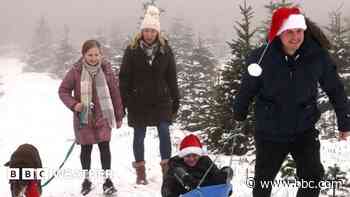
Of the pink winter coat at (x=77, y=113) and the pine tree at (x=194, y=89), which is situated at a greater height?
the pine tree at (x=194, y=89)

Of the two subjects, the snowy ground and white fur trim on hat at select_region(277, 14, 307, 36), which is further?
the snowy ground

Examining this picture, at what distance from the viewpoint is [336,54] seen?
56.1ft

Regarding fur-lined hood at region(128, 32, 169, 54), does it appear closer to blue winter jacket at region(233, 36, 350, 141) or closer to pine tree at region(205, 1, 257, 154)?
blue winter jacket at region(233, 36, 350, 141)

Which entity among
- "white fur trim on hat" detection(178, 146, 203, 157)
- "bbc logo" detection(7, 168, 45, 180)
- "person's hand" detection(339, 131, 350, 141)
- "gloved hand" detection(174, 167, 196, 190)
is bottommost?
"gloved hand" detection(174, 167, 196, 190)

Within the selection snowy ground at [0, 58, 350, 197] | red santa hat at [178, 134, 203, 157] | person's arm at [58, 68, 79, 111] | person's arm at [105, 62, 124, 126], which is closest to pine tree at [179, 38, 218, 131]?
snowy ground at [0, 58, 350, 197]

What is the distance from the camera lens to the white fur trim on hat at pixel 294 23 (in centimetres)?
412

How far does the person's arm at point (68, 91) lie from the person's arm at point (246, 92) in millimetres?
2661

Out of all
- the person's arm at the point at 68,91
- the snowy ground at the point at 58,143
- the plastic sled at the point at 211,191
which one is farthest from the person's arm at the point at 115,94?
the plastic sled at the point at 211,191

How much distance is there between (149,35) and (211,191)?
2893 millimetres

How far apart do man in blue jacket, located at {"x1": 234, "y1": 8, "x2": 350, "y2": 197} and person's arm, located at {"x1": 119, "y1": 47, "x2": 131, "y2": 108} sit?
99.7 inches

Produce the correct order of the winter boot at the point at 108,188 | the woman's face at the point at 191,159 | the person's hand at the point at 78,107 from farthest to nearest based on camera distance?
1. the winter boot at the point at 108,188
2. the person's hand at the point at 78,107
3. the woman's face at the point at 191,159

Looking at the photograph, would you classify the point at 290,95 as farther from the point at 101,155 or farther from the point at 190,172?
the point at 101,155

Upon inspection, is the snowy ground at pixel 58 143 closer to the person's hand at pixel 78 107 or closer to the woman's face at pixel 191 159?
the person's hand at pixel 78 107

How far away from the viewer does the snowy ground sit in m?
6.73
